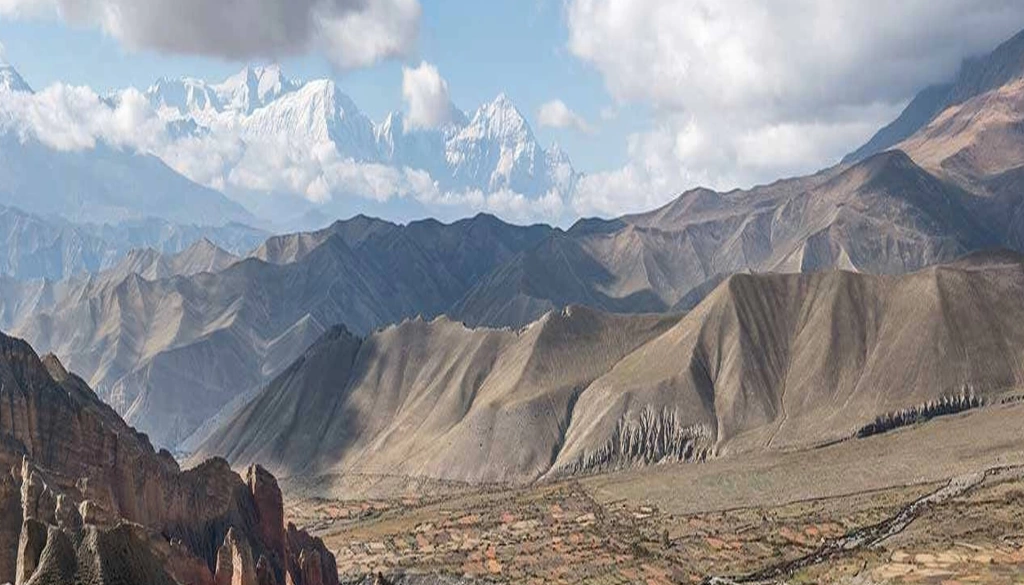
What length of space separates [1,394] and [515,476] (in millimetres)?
112096

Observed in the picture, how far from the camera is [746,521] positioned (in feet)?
422

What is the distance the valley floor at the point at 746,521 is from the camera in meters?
102

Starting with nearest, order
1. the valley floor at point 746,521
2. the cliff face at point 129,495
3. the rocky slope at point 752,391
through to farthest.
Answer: the cliff face at point 129,495 < the valley floor at point 746,521 < the rocky slope at point 752,391

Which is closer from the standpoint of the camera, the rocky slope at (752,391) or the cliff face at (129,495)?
the cliff face at (129,495)

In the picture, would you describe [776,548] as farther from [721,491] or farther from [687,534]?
[721,491]

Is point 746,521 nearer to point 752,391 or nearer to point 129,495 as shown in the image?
point 752,391

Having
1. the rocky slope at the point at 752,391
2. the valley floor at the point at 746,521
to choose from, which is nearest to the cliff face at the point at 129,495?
the valley floor at the point at 746,521

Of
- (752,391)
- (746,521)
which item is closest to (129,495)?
(746,521)

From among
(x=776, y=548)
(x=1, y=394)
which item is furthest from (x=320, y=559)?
(x=776, y=548)

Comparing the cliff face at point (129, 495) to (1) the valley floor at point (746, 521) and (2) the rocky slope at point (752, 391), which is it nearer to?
(1) the valley floor at point (746, 521)

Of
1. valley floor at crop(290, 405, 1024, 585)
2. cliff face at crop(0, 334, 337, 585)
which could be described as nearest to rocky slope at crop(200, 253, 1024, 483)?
valley floor at crop(290, 405, 1024, 585)

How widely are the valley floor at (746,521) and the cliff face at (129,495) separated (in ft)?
70.0

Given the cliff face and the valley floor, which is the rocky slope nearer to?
the valley floor

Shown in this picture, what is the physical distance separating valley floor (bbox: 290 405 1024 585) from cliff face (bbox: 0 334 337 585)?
70.0 feet
